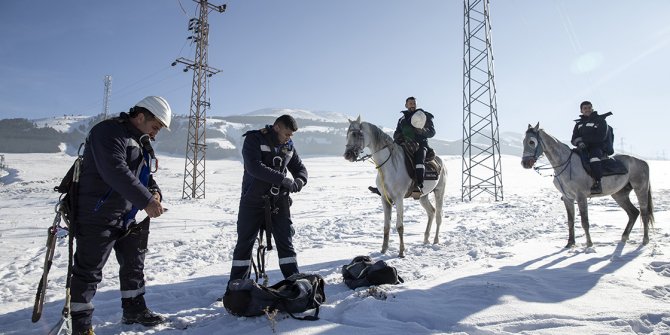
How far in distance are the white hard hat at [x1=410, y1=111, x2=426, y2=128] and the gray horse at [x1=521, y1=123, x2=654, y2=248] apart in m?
2.40

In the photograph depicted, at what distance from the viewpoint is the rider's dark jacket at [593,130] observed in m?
7.42

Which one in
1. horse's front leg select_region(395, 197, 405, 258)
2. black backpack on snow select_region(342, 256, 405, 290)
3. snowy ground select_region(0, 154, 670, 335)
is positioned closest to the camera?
snowy ground select_region(0, 154, 670, 335)

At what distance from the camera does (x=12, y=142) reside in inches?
3056

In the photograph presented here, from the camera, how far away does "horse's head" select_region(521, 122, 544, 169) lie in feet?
24.6

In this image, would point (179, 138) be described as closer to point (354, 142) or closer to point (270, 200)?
point (354, 142)

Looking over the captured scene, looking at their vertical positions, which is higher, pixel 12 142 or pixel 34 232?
pixel 12 142

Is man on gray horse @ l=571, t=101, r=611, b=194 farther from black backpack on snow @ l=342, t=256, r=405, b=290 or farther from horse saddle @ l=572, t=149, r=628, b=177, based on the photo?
black backpack on snow @ l=342, t=256, r=405, b=290

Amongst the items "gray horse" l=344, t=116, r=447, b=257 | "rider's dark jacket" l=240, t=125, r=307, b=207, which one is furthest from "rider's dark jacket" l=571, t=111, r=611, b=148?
"rider's dark jacket" l=240, t=125, r=307, b=207

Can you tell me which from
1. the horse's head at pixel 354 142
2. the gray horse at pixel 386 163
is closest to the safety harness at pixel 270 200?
the horse's head at pixel 354 142

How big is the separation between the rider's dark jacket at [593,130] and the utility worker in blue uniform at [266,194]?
6888 millimetres

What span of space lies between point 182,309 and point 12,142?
340ft

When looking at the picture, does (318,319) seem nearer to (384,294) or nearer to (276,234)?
(384,294)

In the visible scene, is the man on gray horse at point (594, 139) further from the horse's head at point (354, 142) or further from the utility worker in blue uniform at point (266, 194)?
the utility worker in blue uniform at point (266, 194)

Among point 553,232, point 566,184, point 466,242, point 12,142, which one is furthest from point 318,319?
point 12,142
